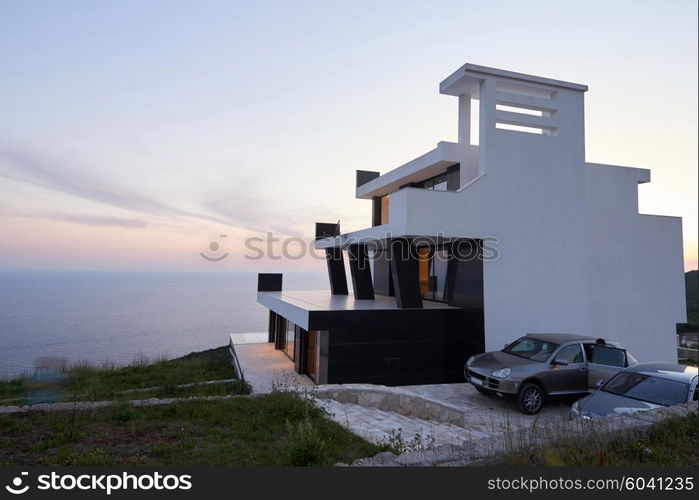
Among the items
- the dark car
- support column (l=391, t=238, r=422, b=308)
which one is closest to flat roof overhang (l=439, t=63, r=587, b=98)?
support column (l=391, t=238, r=422, b=308)

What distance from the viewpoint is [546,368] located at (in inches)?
382

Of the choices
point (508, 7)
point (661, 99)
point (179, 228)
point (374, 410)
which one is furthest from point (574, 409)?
point (179, 228)

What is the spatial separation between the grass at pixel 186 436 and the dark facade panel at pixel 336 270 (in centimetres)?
1311

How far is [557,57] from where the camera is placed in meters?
16.1

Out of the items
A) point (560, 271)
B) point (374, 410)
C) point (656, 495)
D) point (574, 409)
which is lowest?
point (374, 410)

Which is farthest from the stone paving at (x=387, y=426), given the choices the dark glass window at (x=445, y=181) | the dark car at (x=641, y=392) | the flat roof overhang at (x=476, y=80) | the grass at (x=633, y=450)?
the flat roof overhang at (x=476, y=80)

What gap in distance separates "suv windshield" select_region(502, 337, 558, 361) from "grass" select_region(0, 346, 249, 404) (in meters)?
7.71

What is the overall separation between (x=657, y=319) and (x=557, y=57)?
11343 mm

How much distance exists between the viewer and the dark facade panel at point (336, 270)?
21.2 m

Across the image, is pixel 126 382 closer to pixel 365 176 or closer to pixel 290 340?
pixel 290 340

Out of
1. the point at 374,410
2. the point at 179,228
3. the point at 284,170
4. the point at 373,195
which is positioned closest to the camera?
the point at 374,410

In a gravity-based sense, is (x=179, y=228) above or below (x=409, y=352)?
above

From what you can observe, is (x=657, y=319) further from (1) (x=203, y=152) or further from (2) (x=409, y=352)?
(1) (x=203, y=152)

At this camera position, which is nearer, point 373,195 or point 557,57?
point 557,57
